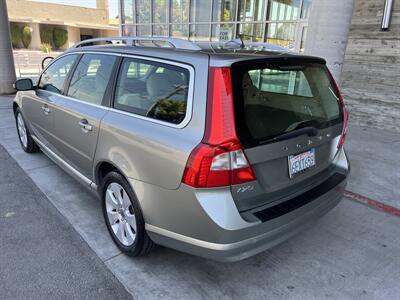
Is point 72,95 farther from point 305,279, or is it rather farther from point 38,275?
point 305,279

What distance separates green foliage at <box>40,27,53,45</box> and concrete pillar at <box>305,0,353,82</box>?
3854 centimetres

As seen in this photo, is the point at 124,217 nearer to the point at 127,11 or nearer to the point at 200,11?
the point at 200,11

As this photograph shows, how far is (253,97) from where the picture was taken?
2.24 m

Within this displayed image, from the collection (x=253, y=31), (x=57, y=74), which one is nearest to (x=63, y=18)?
(x=253, y=31)

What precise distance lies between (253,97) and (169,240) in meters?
1.13

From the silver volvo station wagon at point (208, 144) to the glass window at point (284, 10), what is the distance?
7166mm

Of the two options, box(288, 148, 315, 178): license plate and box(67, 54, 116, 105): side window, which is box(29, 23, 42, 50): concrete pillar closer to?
box(67, 54, 116, 105): side window

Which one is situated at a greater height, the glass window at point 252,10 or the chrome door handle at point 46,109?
the glass window at point 252,10

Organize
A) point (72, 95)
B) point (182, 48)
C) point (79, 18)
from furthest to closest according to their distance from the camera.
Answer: point (79, 18) → point (72, 95) → point (182, 48)

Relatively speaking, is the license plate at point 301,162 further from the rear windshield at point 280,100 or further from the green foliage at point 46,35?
the green foliage at point 46,35

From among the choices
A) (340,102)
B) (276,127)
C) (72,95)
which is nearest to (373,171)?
(340,102)

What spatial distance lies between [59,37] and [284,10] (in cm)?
3493

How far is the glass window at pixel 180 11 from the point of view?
13.2 metres

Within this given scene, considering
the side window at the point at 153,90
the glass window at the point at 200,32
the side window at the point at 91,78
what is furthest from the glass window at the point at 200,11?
the side window at the point at 153,90
